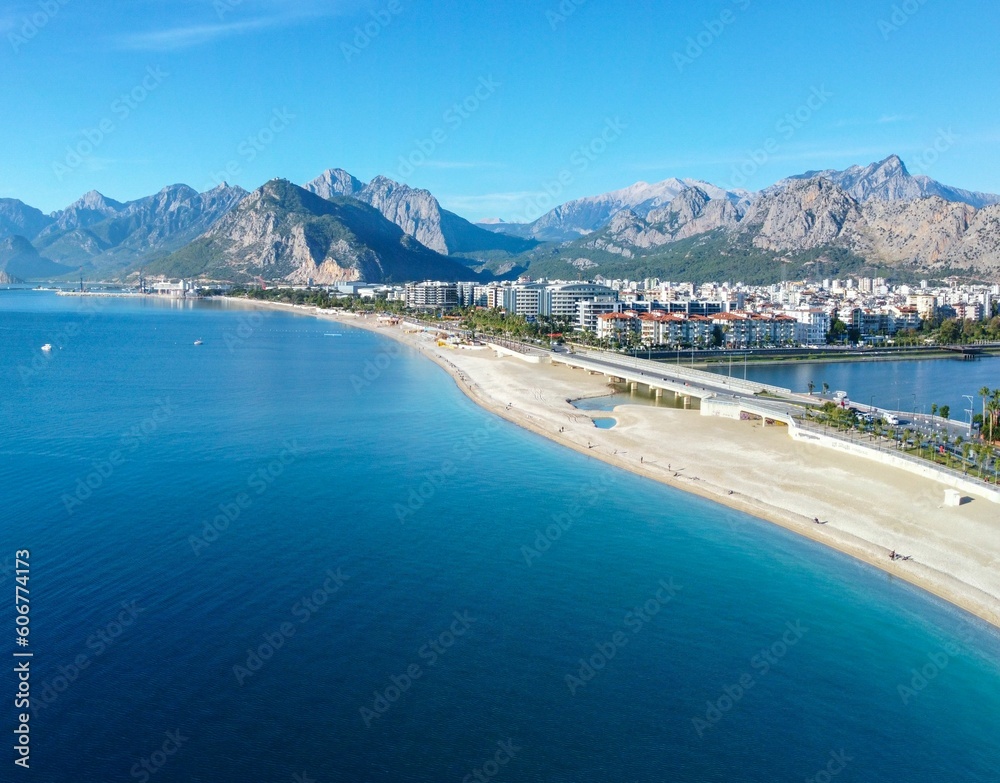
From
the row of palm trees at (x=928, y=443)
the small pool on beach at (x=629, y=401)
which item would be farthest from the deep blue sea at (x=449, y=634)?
the small pool on beach at (x=629, y=401)

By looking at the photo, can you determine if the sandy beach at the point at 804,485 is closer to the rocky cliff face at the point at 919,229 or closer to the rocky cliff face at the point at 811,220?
the rocky cliff face at the point at 919,229

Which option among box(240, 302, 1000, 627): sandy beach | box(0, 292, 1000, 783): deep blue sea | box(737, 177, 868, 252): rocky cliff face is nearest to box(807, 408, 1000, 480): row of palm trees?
box(240, 302, 1000, 627): sandy beach

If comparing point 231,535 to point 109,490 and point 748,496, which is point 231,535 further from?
point 748,496

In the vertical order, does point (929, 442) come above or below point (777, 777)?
above

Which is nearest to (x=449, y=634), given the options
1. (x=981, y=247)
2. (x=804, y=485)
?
(x=804, y=485)

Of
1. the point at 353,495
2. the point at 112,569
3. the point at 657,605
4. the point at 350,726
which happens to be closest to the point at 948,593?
the point at 657,605

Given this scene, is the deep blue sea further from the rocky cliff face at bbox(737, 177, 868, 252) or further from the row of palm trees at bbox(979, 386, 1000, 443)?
the rocky cliff face at bbox(737, 177, 868, 252)
